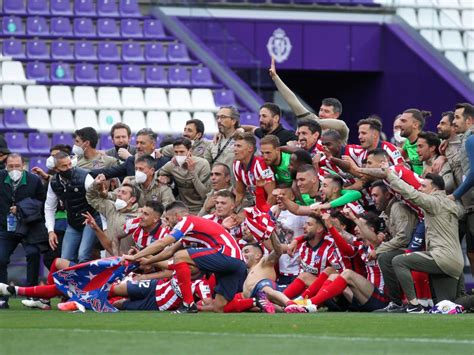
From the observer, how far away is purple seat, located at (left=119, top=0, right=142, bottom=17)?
26.1m

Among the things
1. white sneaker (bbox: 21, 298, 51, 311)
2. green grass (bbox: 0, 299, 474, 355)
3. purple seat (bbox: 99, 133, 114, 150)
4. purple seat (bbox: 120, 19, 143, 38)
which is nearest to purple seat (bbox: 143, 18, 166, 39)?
purple seat (bbox: 120, 19, 143, 38)

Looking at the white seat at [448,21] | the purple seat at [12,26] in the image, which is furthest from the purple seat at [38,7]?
the white seat at [448,21]

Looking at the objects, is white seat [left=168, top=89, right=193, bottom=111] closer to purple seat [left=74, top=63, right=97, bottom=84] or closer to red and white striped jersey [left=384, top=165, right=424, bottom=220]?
purple seat [left=74, top=63, right=97, bottom=84]

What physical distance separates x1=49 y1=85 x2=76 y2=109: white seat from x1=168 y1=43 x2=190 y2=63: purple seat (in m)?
2.31

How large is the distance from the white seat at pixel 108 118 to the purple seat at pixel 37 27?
8.31 ft

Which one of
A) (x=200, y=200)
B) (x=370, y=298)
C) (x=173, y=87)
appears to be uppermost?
(x=173, y=87)

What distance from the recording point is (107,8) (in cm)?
2598

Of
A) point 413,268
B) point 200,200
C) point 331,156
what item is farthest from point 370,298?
point 200,200

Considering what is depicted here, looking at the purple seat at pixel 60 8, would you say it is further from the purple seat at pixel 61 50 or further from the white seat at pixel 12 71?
the white seat at pixel 12 71

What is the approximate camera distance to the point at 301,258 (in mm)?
13930

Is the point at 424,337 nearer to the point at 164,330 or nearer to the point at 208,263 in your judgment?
the point at 164,330

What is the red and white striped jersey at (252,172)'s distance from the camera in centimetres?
1430

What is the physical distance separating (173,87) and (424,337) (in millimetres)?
15263

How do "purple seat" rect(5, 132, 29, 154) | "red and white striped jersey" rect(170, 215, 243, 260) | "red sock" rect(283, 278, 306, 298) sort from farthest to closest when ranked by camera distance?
1. "purple seat" rect(5, 132, 29, 154)
2. "red sock" rect(283, 278, 306, 298)
3. "red and white striped jersey" rect(170, 215, 243, 260)
